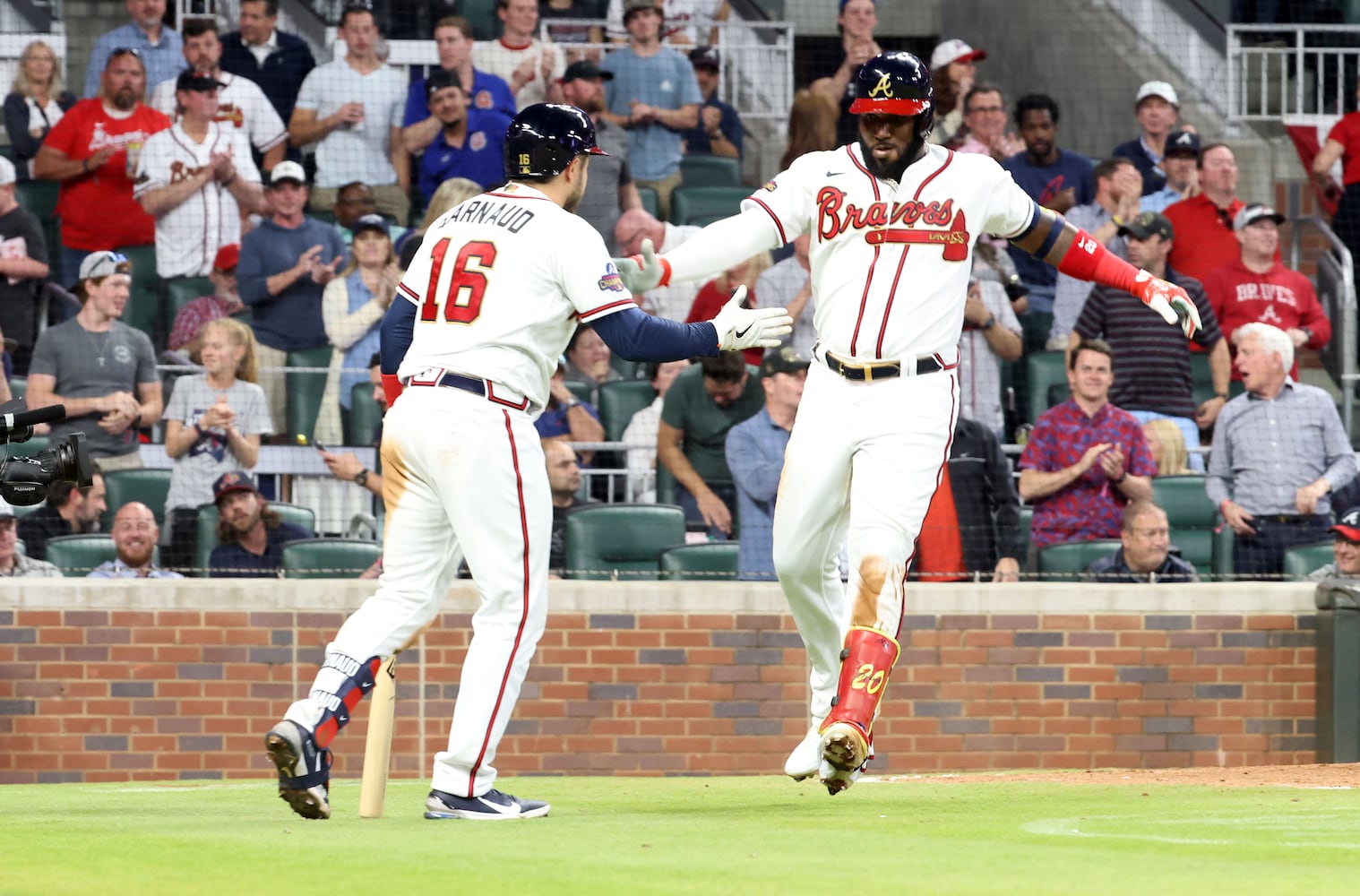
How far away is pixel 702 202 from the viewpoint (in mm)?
12383

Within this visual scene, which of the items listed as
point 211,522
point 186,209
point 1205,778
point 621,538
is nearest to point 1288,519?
point 1205,778

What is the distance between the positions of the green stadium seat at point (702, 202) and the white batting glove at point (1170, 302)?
6173mm

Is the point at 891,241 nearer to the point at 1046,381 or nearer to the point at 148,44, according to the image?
the point at 1046,381

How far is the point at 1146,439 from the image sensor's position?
999 centimetres

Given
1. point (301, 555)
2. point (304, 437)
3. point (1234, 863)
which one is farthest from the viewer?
point (304, 437)

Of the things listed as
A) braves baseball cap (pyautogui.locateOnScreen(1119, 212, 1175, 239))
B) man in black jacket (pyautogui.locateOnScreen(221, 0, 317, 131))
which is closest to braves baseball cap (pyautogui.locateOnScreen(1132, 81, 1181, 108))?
braves baseball cap (pyautogui.locateOnScreen(1119, 212, 1175, 239))

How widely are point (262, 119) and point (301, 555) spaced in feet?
12.0

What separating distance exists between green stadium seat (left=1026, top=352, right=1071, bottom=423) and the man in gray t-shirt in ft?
15.4

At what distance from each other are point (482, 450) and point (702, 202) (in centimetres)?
721

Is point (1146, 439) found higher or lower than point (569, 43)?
lower

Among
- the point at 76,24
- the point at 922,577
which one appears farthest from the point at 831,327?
the point at 76,24

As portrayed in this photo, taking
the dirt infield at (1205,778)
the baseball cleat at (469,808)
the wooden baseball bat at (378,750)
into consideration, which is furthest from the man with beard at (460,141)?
the baseball cleat at (469,808)

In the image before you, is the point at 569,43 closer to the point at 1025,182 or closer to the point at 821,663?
the point at 1025,182

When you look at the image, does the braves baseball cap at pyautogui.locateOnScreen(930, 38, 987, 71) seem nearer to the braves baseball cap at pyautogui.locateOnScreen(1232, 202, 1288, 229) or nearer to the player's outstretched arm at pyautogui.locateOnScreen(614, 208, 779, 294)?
the braves baseball cap at pyautogui.locateOnScreen(1232, 202, 1288, 229)
